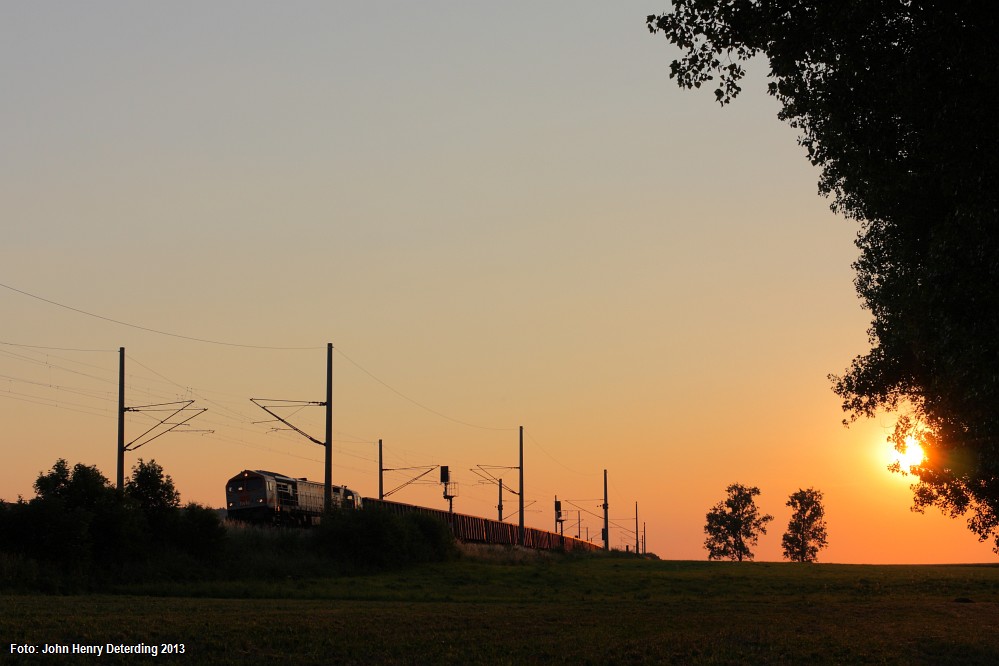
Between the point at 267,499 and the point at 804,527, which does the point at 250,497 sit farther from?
the point at 804,527

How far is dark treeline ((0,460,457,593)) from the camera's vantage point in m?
41.8

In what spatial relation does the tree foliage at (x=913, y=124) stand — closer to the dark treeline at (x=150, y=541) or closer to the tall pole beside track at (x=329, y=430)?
the dark treeline at (x=150, y=541)

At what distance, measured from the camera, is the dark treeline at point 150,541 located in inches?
1647

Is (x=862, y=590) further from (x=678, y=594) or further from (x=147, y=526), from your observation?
(x=147, y=526)

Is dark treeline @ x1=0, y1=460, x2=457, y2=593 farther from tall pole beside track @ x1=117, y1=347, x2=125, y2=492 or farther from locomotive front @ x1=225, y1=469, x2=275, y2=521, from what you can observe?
locomotive front @ x1=225, y1=469, x2=275, y2=521

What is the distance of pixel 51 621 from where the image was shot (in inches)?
952

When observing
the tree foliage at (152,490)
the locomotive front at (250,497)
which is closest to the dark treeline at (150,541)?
the tree foliage at (152,490)

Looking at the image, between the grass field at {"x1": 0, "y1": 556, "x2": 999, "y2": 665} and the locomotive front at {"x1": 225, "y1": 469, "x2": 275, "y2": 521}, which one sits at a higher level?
the locomotive front at {"x1": 225, "y1": 469, "x2": 275, "y2": 521}

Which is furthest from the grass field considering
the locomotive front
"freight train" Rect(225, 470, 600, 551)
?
the locomotive front

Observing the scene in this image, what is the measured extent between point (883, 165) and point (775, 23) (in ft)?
11.9

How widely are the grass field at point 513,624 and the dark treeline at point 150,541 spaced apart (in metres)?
2.75

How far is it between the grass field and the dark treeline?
2752 mm

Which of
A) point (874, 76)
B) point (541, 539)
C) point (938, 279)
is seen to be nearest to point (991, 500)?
point (938, 279)

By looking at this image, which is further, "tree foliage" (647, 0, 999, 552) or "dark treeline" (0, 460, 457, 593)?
"dark treeline" (0, 460, 457, 593)
